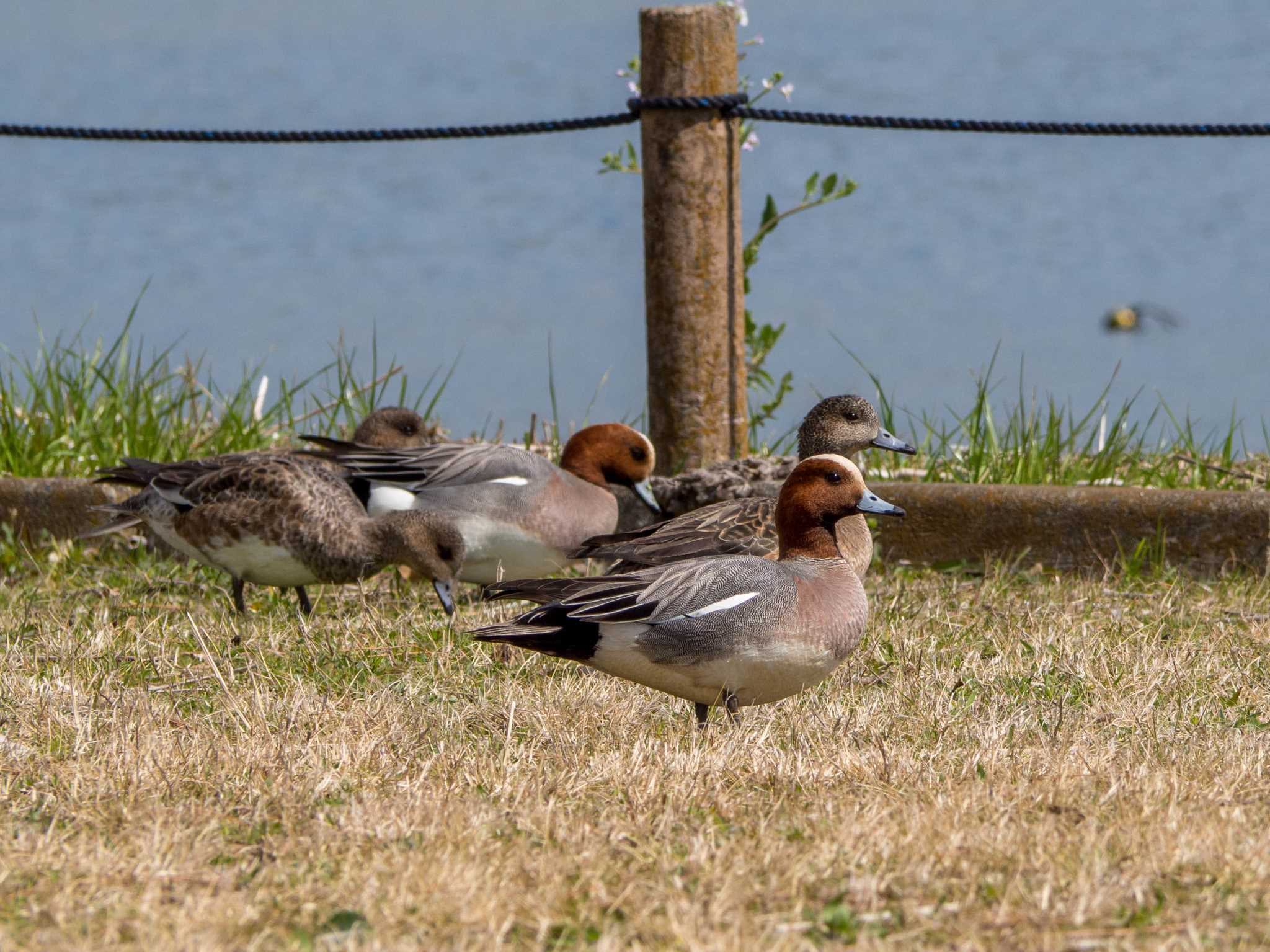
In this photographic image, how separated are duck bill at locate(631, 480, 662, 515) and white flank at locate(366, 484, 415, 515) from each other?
0.84 meters

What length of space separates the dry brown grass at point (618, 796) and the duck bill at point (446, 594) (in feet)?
0.95

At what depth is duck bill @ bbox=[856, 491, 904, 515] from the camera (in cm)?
401

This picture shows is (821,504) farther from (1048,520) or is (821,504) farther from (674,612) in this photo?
(1048,520)

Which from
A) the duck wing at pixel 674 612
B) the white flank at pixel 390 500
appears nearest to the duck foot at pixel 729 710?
the duck wing at pixel 674 612

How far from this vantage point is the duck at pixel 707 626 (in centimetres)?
358

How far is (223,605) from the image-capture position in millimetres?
5562

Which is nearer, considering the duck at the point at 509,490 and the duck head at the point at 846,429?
the duck head at the point at 846,429

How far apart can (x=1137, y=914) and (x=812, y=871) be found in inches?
20.2

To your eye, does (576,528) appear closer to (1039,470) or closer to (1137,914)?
(1039,470)

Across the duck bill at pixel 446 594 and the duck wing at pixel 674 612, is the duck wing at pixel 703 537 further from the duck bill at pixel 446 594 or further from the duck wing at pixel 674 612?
the duck wing at pixel 674 612

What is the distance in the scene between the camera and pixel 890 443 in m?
5.41

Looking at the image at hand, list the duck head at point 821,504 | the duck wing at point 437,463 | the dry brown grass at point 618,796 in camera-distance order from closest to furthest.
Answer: the dry brown grass at point 618,796 → the duck head at point 821,504 → the duck wing at point 437,463

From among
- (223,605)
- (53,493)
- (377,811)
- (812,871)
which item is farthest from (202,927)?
(53,493)

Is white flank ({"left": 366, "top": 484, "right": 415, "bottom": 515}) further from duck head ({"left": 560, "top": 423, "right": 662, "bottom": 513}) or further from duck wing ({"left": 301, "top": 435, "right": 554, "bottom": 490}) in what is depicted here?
duck head ({"left": 560, "top": 423, "right": 662, "bottom": 513})
